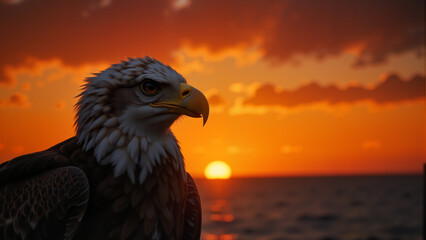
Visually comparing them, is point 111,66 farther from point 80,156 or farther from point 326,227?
point 326,227

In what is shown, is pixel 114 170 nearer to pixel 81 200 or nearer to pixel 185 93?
pixel 81 200

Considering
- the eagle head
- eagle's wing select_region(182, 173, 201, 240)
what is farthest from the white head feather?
eagle's wing select_region(182, 173, 201, 240)

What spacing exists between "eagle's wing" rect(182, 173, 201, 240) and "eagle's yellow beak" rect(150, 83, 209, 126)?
3.14 ft

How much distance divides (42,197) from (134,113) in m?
1.15

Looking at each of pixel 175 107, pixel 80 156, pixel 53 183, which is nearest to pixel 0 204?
pixel 53 183

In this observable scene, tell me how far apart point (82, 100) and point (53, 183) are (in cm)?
82

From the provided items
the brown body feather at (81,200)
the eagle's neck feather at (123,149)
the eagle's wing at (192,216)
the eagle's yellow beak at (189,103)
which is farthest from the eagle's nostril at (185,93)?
the eagle's wing at (192,216)

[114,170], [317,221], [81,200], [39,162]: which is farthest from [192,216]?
[317,221]

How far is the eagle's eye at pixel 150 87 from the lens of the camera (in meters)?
3.70

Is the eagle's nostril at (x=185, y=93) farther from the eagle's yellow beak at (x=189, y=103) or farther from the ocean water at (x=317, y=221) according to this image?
the ocean water at (x=317, y=221)

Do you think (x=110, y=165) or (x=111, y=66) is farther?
(x=111, y=66)

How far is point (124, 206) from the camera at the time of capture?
11.5ft

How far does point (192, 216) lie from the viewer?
4.23m

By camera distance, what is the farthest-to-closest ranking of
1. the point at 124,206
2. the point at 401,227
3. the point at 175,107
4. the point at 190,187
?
1. the point at 401,227
2. the point at 190,187
3. the point at 175,107
4. the point at 124,206
